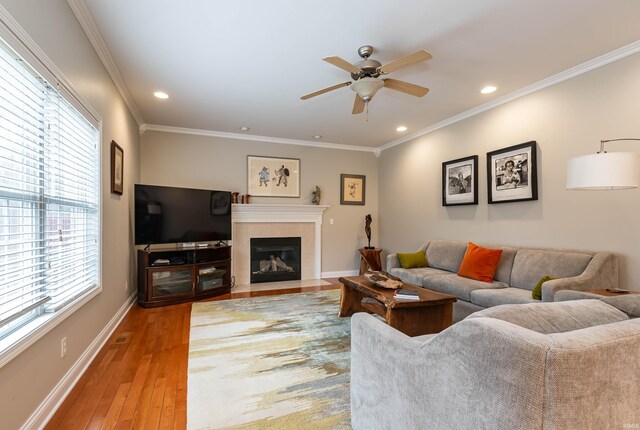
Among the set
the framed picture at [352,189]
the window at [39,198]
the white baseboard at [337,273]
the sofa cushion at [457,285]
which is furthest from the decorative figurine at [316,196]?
the window at [39,198]

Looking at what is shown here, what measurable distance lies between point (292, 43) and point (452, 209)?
328 centimetres

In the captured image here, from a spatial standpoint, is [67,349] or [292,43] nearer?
[67,349]

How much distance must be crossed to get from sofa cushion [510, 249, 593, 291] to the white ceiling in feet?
6.19

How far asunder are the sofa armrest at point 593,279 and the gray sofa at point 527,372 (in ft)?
5.78

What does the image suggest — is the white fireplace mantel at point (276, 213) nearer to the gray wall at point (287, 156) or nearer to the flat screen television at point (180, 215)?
the gray wall at point (287, 156)

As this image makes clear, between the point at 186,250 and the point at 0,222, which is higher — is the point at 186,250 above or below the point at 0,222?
below

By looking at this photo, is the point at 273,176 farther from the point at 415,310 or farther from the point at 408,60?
the point at 415,310

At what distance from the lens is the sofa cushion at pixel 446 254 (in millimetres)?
4133

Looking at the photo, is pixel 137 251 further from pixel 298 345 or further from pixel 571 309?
pixel 571 309

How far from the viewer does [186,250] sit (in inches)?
172

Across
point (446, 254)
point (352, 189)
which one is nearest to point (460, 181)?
point (446, 254)

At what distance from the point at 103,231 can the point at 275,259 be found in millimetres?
3202

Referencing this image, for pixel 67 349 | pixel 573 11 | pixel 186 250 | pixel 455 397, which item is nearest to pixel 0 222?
pixel 67 349

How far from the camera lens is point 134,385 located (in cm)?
214
